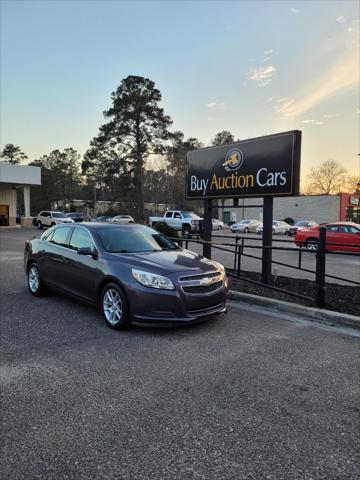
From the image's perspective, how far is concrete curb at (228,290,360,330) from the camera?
5.82m

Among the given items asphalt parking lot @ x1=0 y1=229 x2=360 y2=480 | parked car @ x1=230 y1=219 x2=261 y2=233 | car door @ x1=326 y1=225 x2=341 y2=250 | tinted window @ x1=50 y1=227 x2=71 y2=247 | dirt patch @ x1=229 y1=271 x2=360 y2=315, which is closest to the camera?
asphalt parking lot @ x1=0 y1=229 x2=360 y2=480

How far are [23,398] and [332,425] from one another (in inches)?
104

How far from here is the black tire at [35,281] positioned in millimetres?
7387

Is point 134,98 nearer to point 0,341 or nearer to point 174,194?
point 174,194

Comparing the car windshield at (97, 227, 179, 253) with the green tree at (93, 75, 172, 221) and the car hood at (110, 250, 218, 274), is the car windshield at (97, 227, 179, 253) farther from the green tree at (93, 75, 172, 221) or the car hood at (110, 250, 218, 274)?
the green tree at (93, 75, 172, 221)

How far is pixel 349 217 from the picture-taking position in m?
55.5

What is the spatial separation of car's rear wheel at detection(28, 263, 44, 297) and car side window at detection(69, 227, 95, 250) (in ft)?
4.04

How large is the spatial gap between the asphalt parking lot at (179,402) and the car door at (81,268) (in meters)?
0.58

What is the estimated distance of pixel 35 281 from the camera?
24.8ft

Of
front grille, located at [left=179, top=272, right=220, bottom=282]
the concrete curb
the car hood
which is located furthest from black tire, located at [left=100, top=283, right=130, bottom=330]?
the concrete curb

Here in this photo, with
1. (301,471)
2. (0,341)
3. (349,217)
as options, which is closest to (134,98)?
(349,217)

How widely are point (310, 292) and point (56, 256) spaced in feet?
16.2

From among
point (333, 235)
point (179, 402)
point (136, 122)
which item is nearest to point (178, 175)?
point (136, 122)

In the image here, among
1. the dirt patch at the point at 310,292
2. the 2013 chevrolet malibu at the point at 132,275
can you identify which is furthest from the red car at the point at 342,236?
the 2013 chevrolet malibu at the point at 132,275
